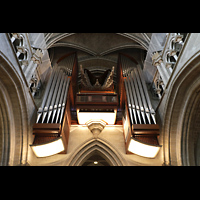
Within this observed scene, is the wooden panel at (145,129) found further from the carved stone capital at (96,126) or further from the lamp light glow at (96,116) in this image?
the lamp light glow at (96,116)

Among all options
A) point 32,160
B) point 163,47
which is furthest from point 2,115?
point 163,47

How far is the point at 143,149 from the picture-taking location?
6.23 meters

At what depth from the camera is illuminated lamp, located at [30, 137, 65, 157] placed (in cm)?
619

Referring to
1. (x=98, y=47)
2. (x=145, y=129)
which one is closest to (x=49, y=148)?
(x=145, y=129)

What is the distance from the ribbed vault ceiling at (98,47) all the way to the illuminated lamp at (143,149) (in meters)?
5.20

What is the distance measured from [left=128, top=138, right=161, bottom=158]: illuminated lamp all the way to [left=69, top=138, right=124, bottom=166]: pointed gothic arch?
27.7 inches

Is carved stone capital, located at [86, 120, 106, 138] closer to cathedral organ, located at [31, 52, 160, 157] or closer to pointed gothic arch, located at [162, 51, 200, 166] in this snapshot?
cathedral organ, located at [31, 52, 160, 157]

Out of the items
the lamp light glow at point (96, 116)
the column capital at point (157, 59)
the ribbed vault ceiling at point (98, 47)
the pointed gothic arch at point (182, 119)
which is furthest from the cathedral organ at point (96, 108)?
the column capital at point (157, 59)

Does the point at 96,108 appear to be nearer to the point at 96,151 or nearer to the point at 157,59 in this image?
the point at 96,151

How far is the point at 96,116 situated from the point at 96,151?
3.90 ft

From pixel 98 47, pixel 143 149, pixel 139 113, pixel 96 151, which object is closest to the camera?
pixel 143 149

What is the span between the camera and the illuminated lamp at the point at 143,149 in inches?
242

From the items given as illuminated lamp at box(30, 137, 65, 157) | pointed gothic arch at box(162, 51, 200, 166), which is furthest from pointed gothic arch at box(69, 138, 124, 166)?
pointed gothic arch at box(162, 51, 200, 166)

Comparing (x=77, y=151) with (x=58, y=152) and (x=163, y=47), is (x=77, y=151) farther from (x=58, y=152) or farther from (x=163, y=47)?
(x=163, y=47)
